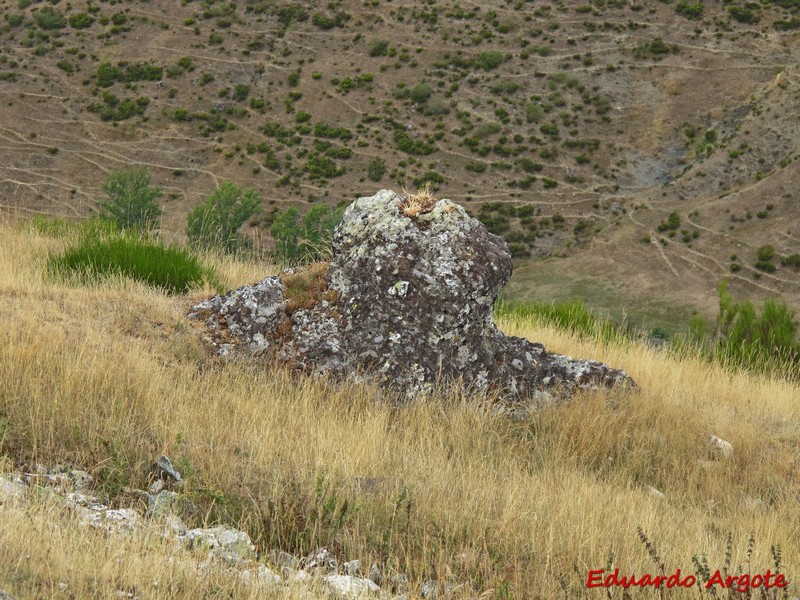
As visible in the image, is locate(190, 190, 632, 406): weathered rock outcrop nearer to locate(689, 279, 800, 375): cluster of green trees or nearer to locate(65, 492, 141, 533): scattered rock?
locate(65, 492, 141, 533): scattered rock

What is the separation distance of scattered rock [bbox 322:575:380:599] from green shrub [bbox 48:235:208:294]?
5.01 meters

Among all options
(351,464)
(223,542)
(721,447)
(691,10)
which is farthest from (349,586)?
(691,10)

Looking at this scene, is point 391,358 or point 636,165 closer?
point 391,358

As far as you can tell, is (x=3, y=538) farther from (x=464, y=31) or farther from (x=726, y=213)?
(x=464, y=31)

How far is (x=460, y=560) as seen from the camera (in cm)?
363

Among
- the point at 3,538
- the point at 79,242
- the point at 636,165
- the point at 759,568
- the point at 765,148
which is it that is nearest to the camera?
the point at 3,538

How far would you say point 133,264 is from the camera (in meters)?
8.06

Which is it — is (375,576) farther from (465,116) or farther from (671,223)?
(465,116)

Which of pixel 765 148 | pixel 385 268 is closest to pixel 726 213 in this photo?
pixel 765 148

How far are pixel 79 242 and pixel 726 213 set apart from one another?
4556 cm

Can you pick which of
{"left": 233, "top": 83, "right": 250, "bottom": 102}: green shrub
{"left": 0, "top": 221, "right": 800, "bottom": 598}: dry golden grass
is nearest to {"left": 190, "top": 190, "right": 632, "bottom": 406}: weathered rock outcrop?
{"left": 0, "top": 221, "right": 800, "bottom": 598}: dry golden grass

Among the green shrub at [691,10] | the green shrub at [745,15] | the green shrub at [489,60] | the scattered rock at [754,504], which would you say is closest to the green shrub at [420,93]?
the green shrub at [489,60]

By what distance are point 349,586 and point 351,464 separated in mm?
1201

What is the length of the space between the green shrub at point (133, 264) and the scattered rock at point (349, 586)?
16.4 ft
